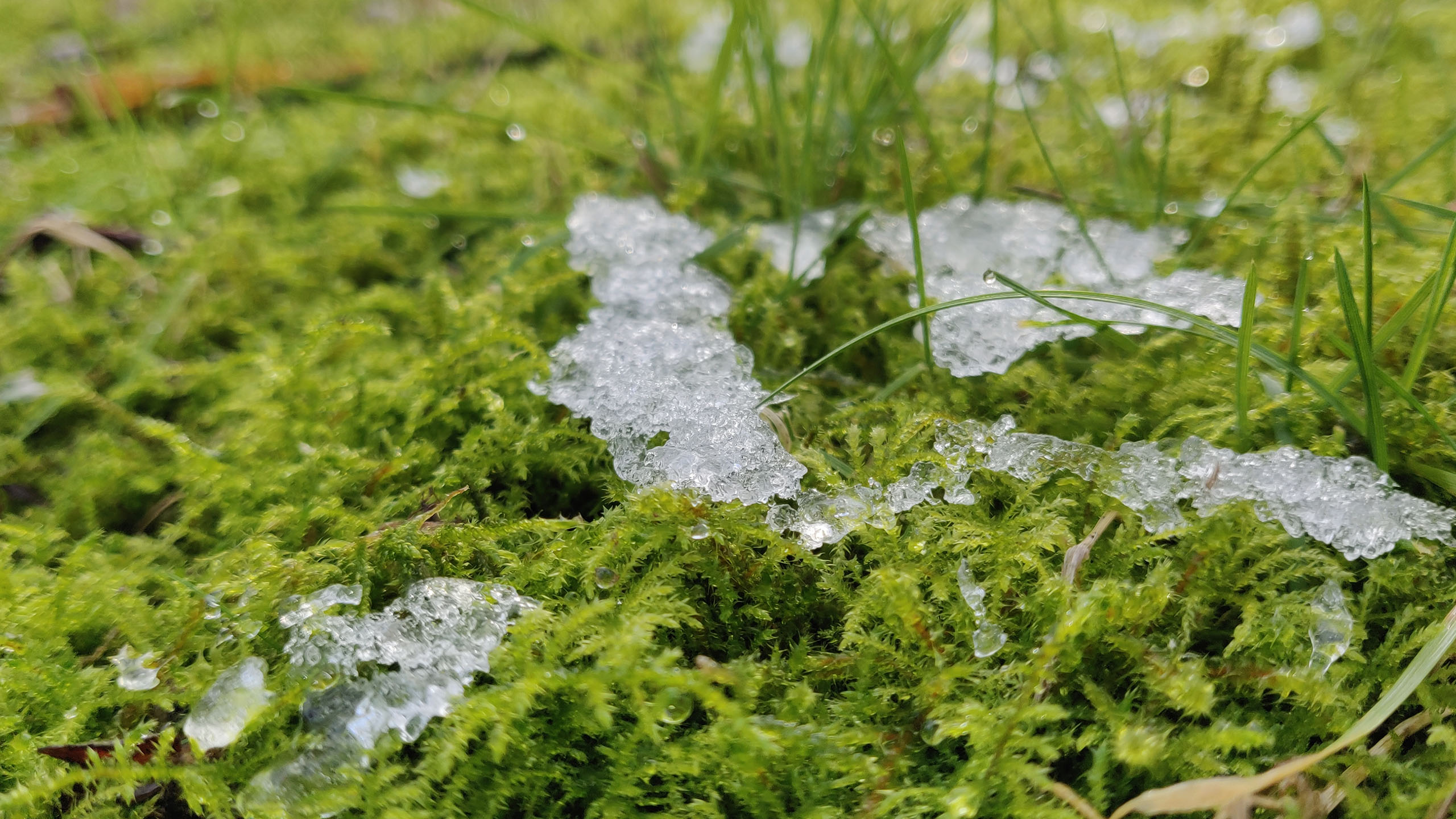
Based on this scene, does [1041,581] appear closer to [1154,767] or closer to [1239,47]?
[1154,767]

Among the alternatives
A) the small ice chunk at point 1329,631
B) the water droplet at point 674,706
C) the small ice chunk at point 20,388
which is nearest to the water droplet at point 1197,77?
the small ice chunk at point 1329,631

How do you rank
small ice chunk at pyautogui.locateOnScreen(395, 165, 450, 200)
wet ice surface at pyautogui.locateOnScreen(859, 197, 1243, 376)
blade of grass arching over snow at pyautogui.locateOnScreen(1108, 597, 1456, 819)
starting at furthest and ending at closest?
small ice chunk at pyautogui.locateOnScreen(395, 165, 450, 200) < wet ice surface at pyautogui.locateOnScreen(859, 197, 1243, 376) < blade of grass arching over snow at pyautogui.locateOnScreen(1108, 597, 1456, 819)

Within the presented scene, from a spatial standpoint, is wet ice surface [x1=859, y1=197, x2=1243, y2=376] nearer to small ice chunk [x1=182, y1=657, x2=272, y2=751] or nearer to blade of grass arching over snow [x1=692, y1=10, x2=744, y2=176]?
blade of grass arching over snow [x1=692, y1=10, x2=744, y2=176]

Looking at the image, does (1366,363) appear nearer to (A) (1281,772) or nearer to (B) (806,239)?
(A) (1281,772)

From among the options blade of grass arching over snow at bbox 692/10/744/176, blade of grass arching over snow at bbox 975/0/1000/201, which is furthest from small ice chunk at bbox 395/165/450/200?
blade of grass arching over snow at bbox 975/0/1000/201

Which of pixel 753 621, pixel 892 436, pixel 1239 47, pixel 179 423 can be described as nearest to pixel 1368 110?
pixel 1239 47

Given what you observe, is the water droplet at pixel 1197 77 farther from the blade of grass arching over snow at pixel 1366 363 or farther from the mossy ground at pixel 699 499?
the blade of grass arching over snow at pixel 1366 363
